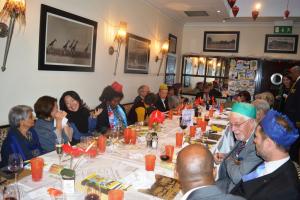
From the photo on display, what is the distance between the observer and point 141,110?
4.33m

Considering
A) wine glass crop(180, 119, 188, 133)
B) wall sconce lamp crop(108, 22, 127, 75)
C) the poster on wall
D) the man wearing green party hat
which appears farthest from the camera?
the poster on wall

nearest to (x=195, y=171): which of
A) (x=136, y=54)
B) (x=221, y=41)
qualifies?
(x=136, y=54)

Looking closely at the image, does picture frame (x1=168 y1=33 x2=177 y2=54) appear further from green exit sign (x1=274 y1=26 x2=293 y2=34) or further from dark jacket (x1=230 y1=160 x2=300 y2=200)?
dark jacket (x1=230 y1=160 x2=300 y2=200)

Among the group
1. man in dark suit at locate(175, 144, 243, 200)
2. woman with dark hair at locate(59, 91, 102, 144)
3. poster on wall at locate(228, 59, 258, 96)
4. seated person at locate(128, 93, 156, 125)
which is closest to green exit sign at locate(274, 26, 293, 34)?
poster on wall at locate(228, 59, 258, 96)

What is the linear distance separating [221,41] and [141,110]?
16.3 feet

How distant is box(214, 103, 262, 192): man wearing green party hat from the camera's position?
6.47ft

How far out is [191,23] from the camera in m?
8.52

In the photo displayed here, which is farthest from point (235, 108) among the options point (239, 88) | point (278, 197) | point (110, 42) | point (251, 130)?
point (239, 88)

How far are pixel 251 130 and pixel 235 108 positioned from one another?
0.86 ft

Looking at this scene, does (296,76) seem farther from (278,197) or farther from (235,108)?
(278,197)

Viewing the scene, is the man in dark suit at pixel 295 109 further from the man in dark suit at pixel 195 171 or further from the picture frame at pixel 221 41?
Result: the man in dark suit at pixel 195 171

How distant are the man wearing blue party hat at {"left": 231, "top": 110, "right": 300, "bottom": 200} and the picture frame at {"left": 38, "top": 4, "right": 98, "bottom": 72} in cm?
286

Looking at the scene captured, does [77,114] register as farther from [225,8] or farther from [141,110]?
[225,8]

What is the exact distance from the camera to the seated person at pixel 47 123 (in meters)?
2.64
